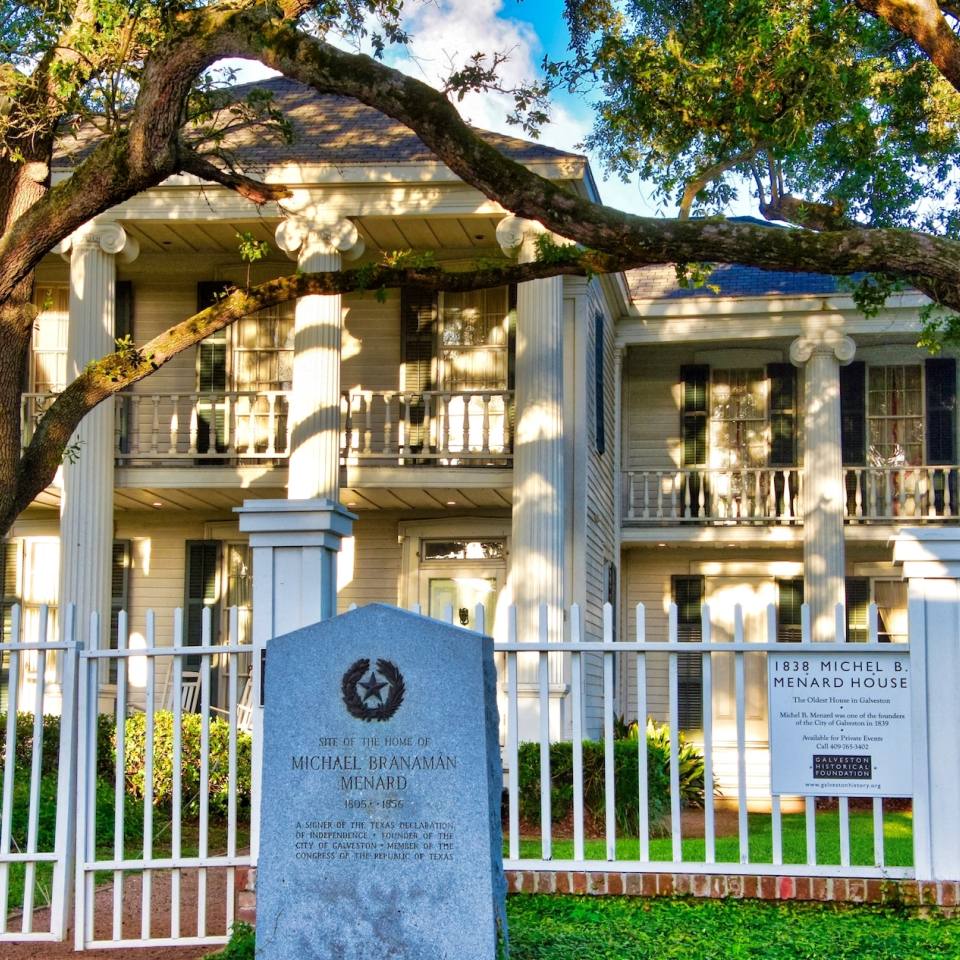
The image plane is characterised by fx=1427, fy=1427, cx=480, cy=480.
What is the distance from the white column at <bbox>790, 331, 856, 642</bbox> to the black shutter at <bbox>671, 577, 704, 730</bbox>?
7.00ft

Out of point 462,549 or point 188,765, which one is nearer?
point 188,765

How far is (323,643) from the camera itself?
20.2 ft

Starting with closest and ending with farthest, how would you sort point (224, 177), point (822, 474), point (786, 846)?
point (224, 177) < point (786, 846) < point (822, 474)

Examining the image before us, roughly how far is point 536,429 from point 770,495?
17.6 feet

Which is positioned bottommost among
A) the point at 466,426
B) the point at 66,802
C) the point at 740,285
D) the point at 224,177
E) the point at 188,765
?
the point at 188,765

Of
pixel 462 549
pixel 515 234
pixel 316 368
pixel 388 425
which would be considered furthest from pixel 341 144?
pixel 462 549

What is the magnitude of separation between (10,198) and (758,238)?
5359mm

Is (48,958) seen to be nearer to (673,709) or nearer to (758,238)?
(673,709)

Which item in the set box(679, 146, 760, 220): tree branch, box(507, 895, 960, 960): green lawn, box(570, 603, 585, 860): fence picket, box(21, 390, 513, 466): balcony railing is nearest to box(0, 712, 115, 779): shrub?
box(21, 390, 513, 466): balcony railing

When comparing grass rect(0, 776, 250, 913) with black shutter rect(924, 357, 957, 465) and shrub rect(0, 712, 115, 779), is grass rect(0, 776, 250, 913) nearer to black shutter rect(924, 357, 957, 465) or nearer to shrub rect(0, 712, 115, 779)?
shrub rect(0, 712, 115, 779)

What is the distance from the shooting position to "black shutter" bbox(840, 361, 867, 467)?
20375 mm

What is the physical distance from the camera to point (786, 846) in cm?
1175

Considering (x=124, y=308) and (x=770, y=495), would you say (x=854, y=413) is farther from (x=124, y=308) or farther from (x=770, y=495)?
(x=124, y=308)

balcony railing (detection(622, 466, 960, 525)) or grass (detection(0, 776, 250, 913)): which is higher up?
balcony railing (detection(622, 466, 960, 525))
